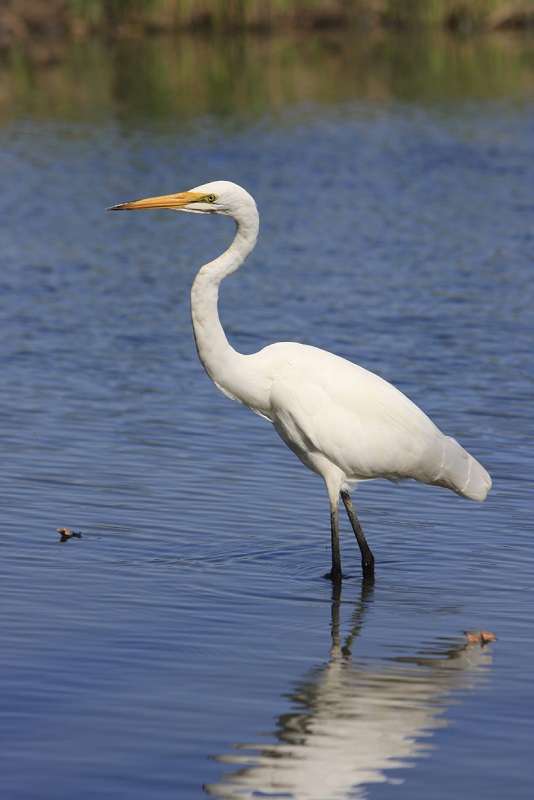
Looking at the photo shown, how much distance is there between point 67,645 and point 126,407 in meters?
4.74

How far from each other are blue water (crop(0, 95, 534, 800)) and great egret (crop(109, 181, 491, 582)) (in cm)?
55

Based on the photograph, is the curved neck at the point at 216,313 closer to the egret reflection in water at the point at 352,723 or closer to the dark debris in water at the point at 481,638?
the egret reflection in water at the point at 352,723

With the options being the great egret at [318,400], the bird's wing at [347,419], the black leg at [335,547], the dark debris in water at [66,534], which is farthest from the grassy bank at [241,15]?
the black leg at [335,547]

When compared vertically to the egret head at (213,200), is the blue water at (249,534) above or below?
below

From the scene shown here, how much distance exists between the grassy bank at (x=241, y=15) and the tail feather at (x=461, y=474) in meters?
34.4

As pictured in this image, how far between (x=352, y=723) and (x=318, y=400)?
2.14 meters

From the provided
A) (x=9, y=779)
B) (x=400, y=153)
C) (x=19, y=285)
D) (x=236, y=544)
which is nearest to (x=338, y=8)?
(x=400, y=153)

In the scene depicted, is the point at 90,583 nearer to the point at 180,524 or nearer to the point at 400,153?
the point at 180,524

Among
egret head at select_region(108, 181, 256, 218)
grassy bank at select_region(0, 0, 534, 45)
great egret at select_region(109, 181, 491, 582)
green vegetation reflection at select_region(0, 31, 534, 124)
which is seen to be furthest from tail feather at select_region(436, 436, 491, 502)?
grassy bank at select_region(0, 0, 534, 45)

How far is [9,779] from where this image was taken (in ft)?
17.3

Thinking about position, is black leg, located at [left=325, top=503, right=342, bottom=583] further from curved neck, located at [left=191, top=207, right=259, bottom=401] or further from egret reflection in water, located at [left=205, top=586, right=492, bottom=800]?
curved neck, located at [left=191, top=207, right=259, bottom=401]

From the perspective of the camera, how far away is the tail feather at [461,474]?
7945 millimetres

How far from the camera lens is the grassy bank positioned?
136ft

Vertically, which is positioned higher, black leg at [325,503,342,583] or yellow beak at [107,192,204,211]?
yellow beak at [107,192,204,211]
